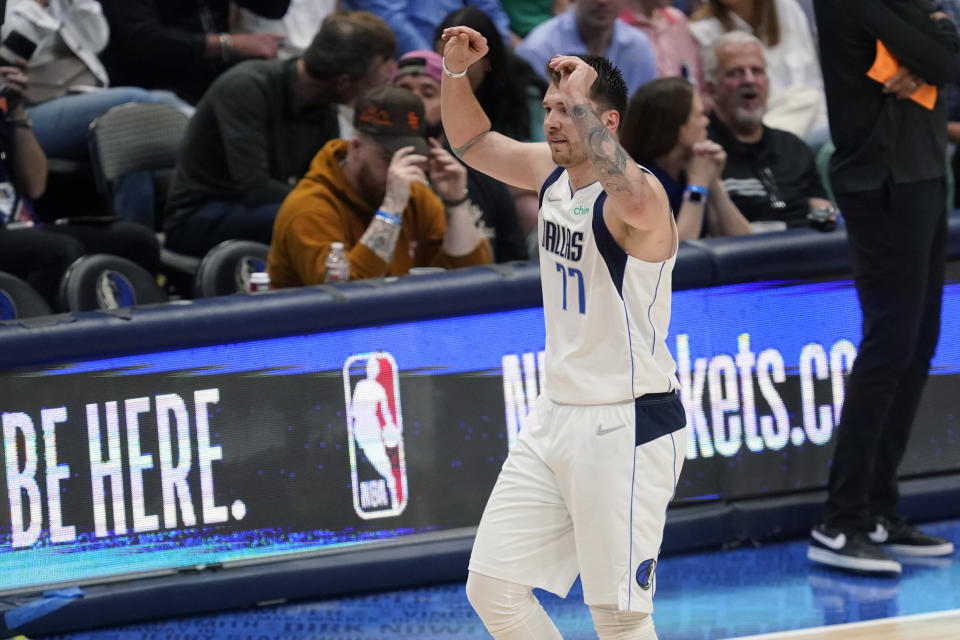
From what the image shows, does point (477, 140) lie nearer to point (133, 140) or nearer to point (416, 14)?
point (133, 140)

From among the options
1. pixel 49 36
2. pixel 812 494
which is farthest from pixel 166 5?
pixel 812 494

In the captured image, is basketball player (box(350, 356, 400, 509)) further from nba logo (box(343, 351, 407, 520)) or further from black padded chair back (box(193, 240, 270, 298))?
black padded chair back (box(193, 240, 270, 298))

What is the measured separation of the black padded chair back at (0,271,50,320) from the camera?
16.4 feet

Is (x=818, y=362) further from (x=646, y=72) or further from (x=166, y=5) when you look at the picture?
(x=166, y=5)

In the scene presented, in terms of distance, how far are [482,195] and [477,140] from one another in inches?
81.8

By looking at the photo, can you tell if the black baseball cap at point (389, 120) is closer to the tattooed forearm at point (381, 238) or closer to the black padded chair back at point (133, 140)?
the tattooed forearm at point (381, 238)

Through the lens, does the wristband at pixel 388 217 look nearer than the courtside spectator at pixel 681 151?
Yes

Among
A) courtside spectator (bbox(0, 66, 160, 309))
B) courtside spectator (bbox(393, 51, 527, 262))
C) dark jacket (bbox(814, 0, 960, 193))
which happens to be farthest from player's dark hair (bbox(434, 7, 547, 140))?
dark jacket (bbox(814, 0, 960, 193))

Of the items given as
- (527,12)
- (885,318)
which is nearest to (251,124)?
(527,12)

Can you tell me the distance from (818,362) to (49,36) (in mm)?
3568

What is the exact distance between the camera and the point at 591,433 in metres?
3.47

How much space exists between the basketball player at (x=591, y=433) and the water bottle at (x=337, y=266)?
1655 mm

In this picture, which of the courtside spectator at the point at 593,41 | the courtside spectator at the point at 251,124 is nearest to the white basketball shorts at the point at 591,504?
the courtside spectator at the point at 251,124

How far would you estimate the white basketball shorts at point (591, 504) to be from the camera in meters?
3.44
